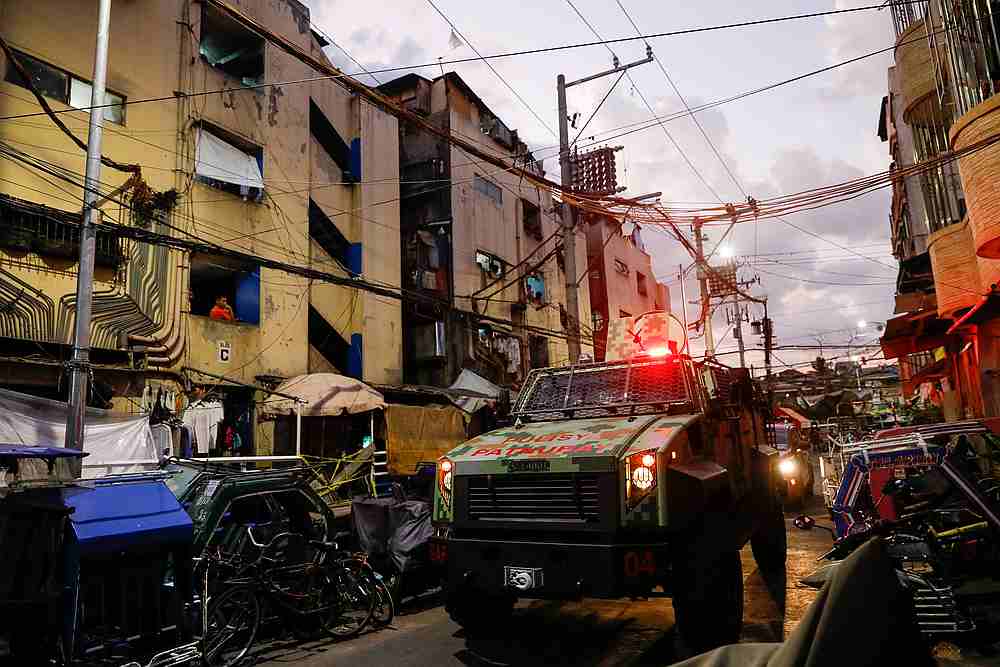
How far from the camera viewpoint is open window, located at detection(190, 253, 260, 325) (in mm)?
14742

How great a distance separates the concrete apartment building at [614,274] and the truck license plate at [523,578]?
23.8 metres

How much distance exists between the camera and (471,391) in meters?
18.7

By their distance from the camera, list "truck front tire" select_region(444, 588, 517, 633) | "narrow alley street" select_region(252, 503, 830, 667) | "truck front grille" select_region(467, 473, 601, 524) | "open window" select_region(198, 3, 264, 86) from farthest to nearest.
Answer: "open window" select_region(198, 3, 264, 86)
"truck front tire" select_region(444, 588, 517, 633)
"narrow alley street" select_region(252, 503, 830, 667)
"truck front grille" select_region(467, 473, 601, 524)

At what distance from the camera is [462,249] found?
2348 cm

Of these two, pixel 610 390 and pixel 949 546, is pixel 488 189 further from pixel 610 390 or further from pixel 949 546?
pixel 949 546

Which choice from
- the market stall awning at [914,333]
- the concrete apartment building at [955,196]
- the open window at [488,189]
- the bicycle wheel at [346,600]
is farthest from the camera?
the open window at [488,189]

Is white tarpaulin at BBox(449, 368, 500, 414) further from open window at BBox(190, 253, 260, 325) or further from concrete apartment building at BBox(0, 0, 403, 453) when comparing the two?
open window at BBox(190, 253, 260, 325)

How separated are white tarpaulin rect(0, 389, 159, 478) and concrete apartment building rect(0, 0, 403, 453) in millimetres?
1833

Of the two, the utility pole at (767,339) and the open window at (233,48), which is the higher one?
the open window at (233,48)

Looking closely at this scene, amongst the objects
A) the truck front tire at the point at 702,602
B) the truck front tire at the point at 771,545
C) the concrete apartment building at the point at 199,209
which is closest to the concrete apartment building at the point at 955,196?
the truck front tire at the point at 771,545

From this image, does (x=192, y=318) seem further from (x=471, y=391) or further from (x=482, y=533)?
(x=482, y=533)

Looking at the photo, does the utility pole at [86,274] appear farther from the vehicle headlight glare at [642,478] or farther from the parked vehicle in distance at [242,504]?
the vehicle headlight glare at [642,478]

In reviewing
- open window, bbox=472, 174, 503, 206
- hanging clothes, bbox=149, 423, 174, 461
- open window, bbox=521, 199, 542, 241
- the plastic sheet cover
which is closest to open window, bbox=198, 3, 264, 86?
hanging clothes, bbox=149, 423, 174, 461

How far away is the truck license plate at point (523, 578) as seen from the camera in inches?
198
